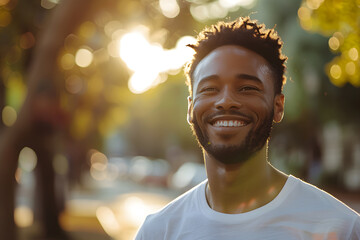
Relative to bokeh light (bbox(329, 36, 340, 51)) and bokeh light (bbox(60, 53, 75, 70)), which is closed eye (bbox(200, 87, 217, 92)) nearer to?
bokeh light (bbox(329, 36, 340, 51))

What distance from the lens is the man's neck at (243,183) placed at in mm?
2713

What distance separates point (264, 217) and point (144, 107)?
4733 cm

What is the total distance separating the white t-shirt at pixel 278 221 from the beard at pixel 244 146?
9.4 inches

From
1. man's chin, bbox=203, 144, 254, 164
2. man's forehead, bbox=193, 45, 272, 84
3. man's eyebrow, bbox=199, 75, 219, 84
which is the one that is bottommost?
man's chin, bbox=203, 144, 254, 164

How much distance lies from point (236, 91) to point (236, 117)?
0.14 meters

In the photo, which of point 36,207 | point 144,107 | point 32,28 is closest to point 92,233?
point 36,207

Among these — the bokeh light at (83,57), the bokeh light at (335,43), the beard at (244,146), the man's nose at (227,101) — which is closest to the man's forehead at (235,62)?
the man's nose at (227,101)

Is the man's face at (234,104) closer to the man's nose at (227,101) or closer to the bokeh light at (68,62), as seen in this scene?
the man's nose at (227,101)

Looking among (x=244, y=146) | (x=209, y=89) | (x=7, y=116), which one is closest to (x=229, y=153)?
(x=244, y=146)

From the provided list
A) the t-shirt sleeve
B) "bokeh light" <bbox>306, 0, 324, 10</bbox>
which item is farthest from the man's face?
"bokeh light" <bbox>306, 0, 324, 10</bbox>

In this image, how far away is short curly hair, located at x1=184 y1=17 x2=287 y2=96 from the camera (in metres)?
2.80

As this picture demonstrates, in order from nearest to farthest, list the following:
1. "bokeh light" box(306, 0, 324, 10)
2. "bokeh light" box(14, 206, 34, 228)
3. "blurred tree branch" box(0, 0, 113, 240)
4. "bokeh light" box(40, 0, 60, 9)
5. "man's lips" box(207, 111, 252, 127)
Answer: "man's lips" box(207, 111, 252, 127)
"bokeh light" box(306, 0, 324, 10)
"blurred tree branch" box(0, 0, 113, 240)
"bokeh light" box(40, 0, 60, 9)
"bokeh light" box(14, 206, 34, 228)

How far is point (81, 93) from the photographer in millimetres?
16922

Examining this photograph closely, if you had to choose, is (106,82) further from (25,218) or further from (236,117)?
(236,117)
